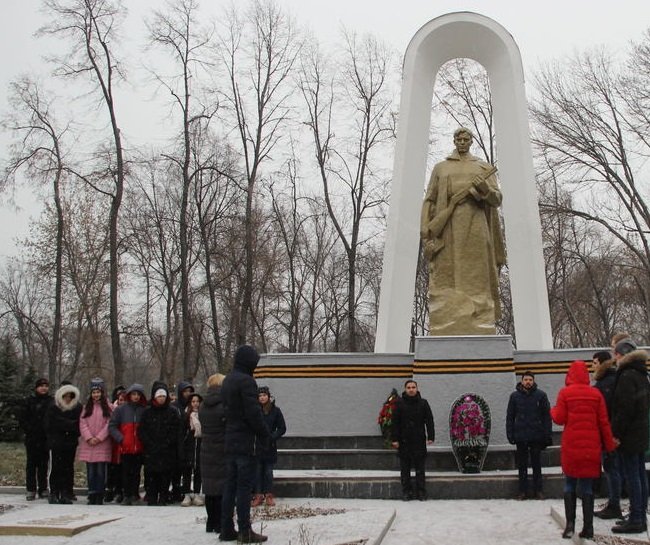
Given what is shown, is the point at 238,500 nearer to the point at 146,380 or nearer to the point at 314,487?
the point at 314,487

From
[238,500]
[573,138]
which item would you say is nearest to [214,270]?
[573,138]

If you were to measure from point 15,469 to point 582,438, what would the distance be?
1043 cm

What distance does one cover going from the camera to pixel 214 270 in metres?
29.5

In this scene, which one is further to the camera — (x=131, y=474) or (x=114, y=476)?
(x=114, y=476)

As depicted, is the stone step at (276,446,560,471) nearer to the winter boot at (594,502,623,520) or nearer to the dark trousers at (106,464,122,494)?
the dark trousers at (106,464,122,494)

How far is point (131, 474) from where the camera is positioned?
9391mm

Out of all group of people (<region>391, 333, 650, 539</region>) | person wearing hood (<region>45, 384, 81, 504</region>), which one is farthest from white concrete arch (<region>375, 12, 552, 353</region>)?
group of people (<region>391, 333, 650, 539</region>)

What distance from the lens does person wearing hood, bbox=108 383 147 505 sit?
9.34m

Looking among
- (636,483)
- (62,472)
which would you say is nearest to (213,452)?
(636,483)

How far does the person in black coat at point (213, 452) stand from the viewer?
6.50 metres

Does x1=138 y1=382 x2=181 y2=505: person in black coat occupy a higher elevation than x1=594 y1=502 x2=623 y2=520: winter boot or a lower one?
higher

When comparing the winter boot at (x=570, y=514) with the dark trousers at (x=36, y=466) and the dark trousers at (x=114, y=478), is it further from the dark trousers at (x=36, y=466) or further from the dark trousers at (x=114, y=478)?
the dark trousers at (x=36, y=466)

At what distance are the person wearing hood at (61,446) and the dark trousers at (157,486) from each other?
3.51 feet

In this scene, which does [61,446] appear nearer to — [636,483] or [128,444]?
[128,444]
